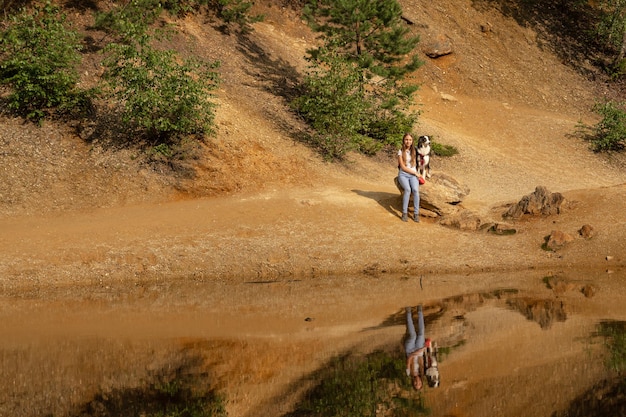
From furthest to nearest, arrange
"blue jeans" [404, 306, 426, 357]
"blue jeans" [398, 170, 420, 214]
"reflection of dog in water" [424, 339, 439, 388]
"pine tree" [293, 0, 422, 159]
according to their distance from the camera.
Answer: "pine tree" [293, 0, 422, 159]
"blue jeans" [398, 170, 420, 214]
"blue jeans" [404, 306, 426, 357]
"reflection of dog in water" [424, 339, 439, 388]

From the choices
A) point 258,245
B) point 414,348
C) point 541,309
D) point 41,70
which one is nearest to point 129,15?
point 41,70

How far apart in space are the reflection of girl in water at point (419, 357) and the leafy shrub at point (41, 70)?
533 inches

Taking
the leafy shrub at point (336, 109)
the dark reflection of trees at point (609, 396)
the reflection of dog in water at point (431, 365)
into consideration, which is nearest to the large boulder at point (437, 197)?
the leafy shrub at point (336, 109)

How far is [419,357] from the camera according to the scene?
8.59 meters

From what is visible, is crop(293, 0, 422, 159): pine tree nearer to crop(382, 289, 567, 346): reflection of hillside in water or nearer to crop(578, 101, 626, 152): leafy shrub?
crop(578, 101, 626, 152): leafy shrub

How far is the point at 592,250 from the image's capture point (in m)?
13.8

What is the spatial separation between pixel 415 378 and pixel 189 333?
11.7 feet

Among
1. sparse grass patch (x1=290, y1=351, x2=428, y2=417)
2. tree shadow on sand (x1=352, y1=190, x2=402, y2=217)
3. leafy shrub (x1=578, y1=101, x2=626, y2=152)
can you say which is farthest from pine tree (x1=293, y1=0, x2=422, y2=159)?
sparse grass patch (x1=290, y1=351, x2=428, y2=417)

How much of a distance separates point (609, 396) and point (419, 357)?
2.13m

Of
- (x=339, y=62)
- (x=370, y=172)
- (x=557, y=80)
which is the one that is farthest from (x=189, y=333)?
(x=557, y=80)

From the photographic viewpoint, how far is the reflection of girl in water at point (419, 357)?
26.0ft

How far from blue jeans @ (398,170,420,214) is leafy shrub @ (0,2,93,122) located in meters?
9.66

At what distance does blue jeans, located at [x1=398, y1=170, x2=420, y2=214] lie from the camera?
15289mm

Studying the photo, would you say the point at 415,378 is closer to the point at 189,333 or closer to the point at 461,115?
the point at 189,333
